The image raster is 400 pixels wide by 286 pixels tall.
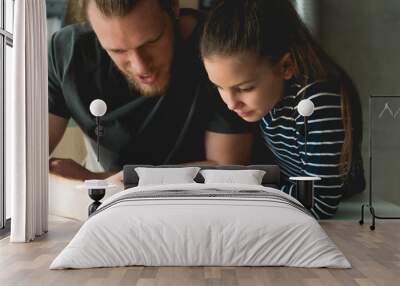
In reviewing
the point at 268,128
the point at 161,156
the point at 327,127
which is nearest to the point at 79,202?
the point at 161,156

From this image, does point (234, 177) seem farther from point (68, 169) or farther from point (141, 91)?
point (68, 169)

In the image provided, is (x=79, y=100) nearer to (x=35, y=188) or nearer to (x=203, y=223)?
(x=35, y=188)

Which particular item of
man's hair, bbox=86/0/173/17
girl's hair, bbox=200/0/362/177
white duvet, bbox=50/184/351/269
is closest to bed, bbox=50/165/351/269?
white duvet, bbox=50/184/351/269

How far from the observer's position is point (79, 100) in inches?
336

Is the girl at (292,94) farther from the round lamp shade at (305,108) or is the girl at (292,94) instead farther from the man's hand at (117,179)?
the man's hand at (117,179)

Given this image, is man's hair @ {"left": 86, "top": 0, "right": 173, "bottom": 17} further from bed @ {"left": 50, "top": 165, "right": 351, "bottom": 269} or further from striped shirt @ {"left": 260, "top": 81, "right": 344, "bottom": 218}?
bed @ {"left": 50, "top": 165, "right": 351, "bottom": 269}

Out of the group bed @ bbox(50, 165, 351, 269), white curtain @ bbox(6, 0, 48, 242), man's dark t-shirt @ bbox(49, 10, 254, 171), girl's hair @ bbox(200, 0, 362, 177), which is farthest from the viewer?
man's dark t-shirt @ bbox(49, 10, 254, 171)

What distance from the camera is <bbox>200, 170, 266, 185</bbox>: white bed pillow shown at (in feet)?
25.1

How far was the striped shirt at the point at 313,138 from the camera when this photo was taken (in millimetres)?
8391

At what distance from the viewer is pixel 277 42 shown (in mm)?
8367

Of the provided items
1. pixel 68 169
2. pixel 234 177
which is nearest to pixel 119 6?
pixel 68 169

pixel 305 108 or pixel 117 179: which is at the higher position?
pixel 305 108

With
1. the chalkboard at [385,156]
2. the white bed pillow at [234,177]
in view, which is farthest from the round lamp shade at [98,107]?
the chalkboard at [385,156]

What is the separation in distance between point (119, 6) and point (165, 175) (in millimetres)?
2256
